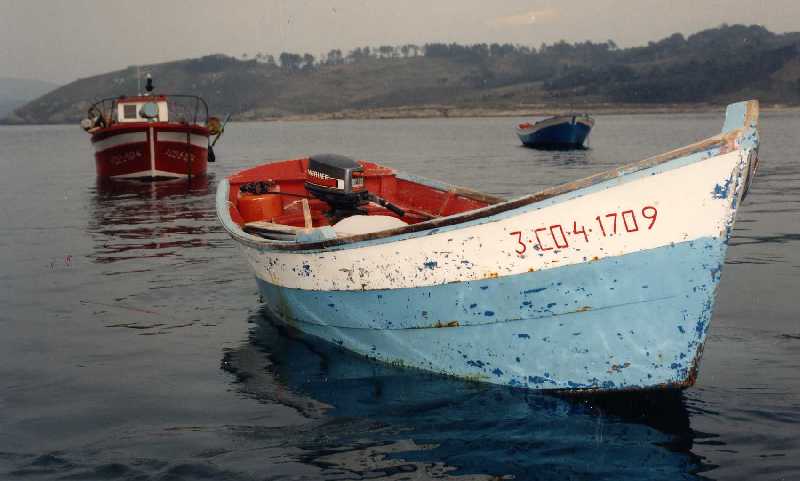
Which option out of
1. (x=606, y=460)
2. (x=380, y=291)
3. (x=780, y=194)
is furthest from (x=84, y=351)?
(x=780, y=194)

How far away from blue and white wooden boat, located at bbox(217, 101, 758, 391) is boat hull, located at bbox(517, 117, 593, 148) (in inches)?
1693

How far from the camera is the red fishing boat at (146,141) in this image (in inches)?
1091

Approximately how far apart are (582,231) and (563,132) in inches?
1739

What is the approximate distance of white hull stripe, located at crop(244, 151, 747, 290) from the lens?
18.0 ft

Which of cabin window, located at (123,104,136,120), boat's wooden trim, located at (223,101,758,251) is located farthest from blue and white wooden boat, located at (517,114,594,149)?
boat's wooden trim, located at (223,101,758,251)

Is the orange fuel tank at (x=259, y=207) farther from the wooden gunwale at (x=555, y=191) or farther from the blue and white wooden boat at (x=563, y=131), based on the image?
the blue and white wooden boat at (x=563, y=131)

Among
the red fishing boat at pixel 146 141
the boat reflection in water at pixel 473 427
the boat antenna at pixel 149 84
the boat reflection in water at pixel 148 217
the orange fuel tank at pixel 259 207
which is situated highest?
the boat antenna at pixel 149 84

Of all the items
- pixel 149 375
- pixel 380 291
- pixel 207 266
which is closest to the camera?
pixel 380 291

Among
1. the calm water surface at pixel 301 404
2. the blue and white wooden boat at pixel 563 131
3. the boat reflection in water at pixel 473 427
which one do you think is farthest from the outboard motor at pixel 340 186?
the blue and white wooden boat at pixel 563 131

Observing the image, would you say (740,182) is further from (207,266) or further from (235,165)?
(235,165)

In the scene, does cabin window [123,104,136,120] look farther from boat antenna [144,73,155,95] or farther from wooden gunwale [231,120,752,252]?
wooden gunwale [231,120,752,252]

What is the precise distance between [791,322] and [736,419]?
9.77 ft

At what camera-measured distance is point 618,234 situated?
570 cm

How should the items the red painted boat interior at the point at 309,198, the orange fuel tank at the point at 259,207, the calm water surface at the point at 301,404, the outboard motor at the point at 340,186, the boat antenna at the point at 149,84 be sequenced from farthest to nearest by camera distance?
the boat antenna at the point at 149,84 < the orange fuel tank at the point at 259,207 < the red painted boat interior at the point at 309,198 < the outboard motor at the point at 340,186 < the calm water surface at the point at 301,404
